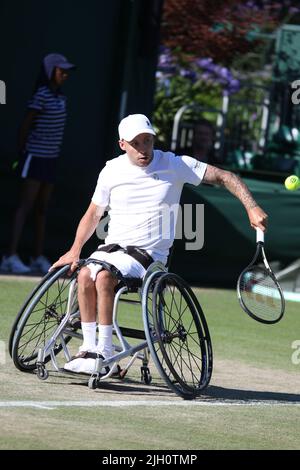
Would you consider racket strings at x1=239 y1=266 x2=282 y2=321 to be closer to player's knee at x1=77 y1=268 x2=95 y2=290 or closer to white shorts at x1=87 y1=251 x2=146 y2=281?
white shorts at x1=87 y1=251 x2=146 y2=281

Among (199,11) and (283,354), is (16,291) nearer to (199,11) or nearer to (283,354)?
(283,354)

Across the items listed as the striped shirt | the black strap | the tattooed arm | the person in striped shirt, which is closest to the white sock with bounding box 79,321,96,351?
the black strap

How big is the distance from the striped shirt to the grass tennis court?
143 inches

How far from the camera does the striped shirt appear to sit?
42.5ft

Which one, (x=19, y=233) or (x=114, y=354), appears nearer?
(x=114, y=354)

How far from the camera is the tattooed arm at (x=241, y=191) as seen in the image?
24.5ft

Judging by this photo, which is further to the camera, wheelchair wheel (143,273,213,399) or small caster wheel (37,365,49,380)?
small caster wheel (37,365,49,380)

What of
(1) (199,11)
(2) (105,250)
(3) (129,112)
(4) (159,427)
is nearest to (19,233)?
(3) (129,112)

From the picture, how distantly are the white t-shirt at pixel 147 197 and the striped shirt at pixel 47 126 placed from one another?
17.1 ft

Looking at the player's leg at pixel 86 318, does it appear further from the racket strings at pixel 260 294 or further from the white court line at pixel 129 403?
the racket strings at pixel 260 294

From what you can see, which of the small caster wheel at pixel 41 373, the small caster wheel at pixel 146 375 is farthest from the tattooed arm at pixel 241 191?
the small caster wheel at pixel 41 373

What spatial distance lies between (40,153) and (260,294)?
5.88 meters

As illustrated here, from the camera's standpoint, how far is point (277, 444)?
6.38 m

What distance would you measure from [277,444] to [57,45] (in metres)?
8.54
